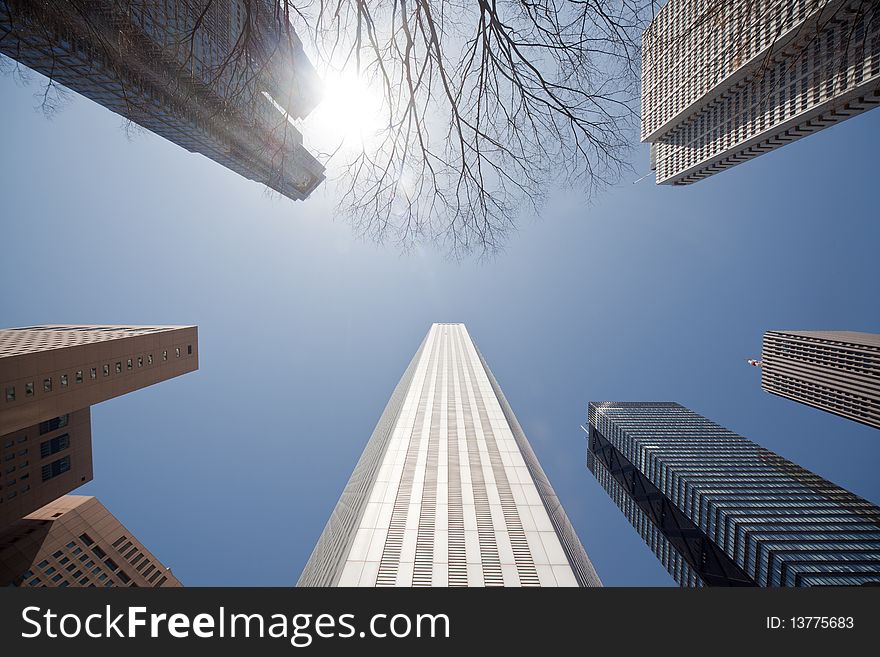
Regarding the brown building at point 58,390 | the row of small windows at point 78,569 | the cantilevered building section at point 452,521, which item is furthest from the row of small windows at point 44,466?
the cantilevered building section at point 452,521

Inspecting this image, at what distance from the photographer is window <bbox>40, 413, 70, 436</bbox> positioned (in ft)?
130

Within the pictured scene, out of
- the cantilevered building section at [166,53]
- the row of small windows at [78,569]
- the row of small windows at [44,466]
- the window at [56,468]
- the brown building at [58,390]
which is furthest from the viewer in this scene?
the window at [56,468]

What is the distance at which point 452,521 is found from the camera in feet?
130

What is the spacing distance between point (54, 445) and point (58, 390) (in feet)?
58.1

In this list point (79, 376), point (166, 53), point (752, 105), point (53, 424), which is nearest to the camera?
point (166, 53)

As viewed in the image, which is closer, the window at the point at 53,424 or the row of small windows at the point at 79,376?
the row of small windows at the point at 79,376

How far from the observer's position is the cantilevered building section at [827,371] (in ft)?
295

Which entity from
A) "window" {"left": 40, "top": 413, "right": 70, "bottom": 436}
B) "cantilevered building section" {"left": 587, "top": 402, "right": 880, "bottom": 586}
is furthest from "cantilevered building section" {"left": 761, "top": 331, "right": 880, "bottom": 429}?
"window" {"left": 40, "top": 413, "right": 70, "bottom": 436}

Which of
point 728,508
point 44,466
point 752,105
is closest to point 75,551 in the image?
point 44,466

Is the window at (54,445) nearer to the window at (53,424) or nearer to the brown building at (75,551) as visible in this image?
the window at (53,424)

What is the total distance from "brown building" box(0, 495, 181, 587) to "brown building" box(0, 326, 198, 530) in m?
5.19

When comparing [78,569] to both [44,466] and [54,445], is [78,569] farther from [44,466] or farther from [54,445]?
[54,445]
